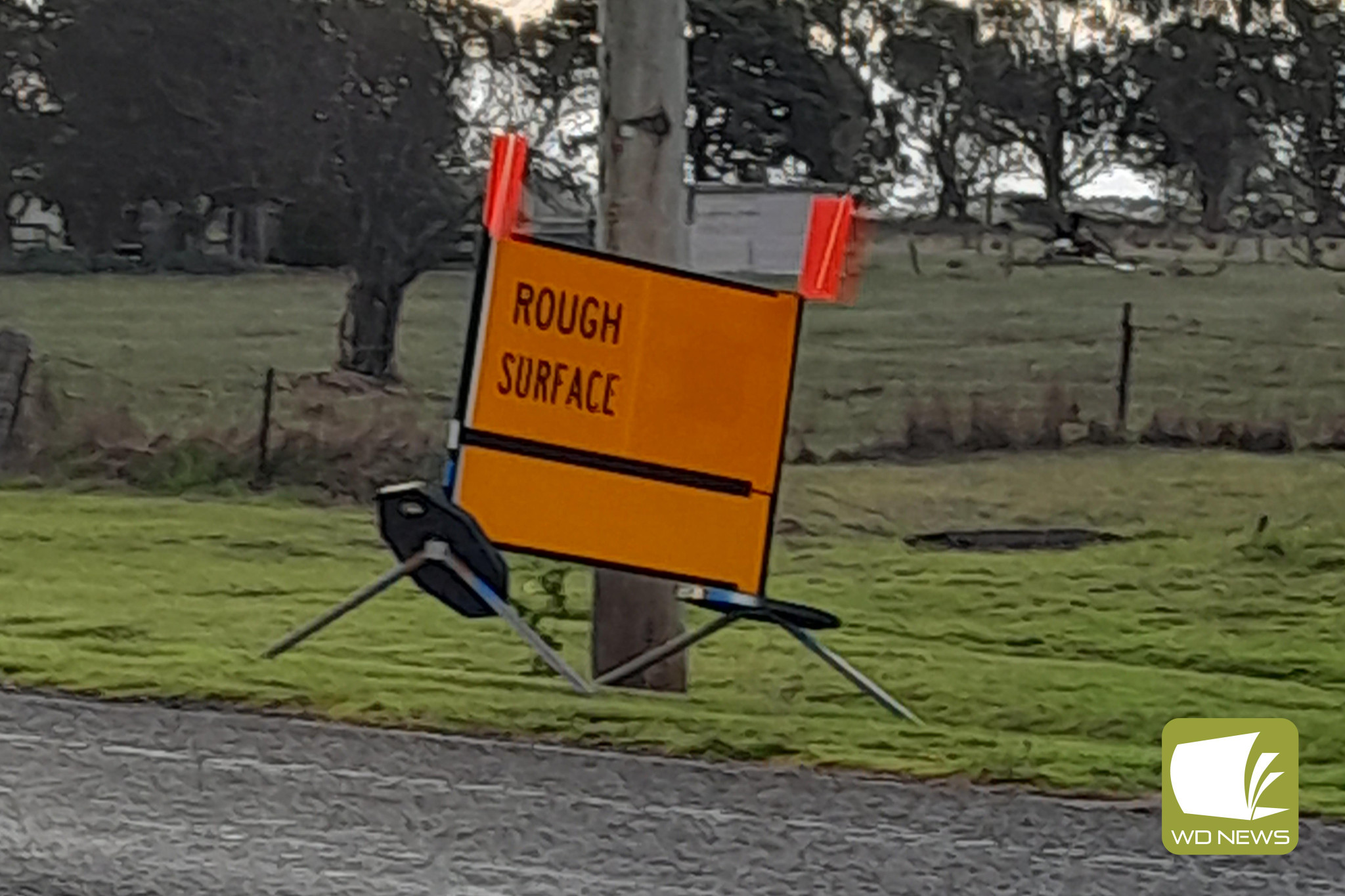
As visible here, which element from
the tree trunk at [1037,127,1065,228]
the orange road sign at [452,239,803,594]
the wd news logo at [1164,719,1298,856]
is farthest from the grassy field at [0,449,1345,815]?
the tree trunk at [1037,127,1065,228]

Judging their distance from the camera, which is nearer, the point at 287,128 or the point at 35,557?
the point at 35,557

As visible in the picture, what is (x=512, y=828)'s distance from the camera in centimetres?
632

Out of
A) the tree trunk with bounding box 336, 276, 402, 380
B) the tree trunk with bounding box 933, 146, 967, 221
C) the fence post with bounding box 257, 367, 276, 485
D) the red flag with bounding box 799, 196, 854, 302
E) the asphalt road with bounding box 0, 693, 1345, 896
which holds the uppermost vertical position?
the tree trunk with bounding box 933, 146, 967, 221

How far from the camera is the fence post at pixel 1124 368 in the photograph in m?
14.7

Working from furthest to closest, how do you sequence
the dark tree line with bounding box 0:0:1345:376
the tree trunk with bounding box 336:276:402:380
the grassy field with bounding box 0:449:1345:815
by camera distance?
the tree trunk with bounding box 336:276:402:380 → the dark tree line with bounding box 0:0:1345:376 → the grassy field with bounding box 0:449:1345:815

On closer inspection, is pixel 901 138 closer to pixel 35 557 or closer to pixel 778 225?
pixel 778 225

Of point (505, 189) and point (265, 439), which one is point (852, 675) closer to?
point (505, 189)

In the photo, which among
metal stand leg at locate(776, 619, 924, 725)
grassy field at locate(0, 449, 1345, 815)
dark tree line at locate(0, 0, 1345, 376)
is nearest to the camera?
grassy field at locate(0, 449, 1345, 815)

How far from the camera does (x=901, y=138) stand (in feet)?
45.6

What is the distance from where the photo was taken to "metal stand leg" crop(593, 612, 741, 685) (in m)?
8.77

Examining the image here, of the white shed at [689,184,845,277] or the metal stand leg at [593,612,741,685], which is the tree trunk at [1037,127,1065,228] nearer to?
the white shed at [689,184,845,277]

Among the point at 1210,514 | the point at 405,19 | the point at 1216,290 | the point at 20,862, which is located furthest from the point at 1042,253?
the point at 20,862

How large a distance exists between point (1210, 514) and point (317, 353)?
6.13 meters

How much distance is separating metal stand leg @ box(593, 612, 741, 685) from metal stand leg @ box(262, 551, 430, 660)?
94 cm
